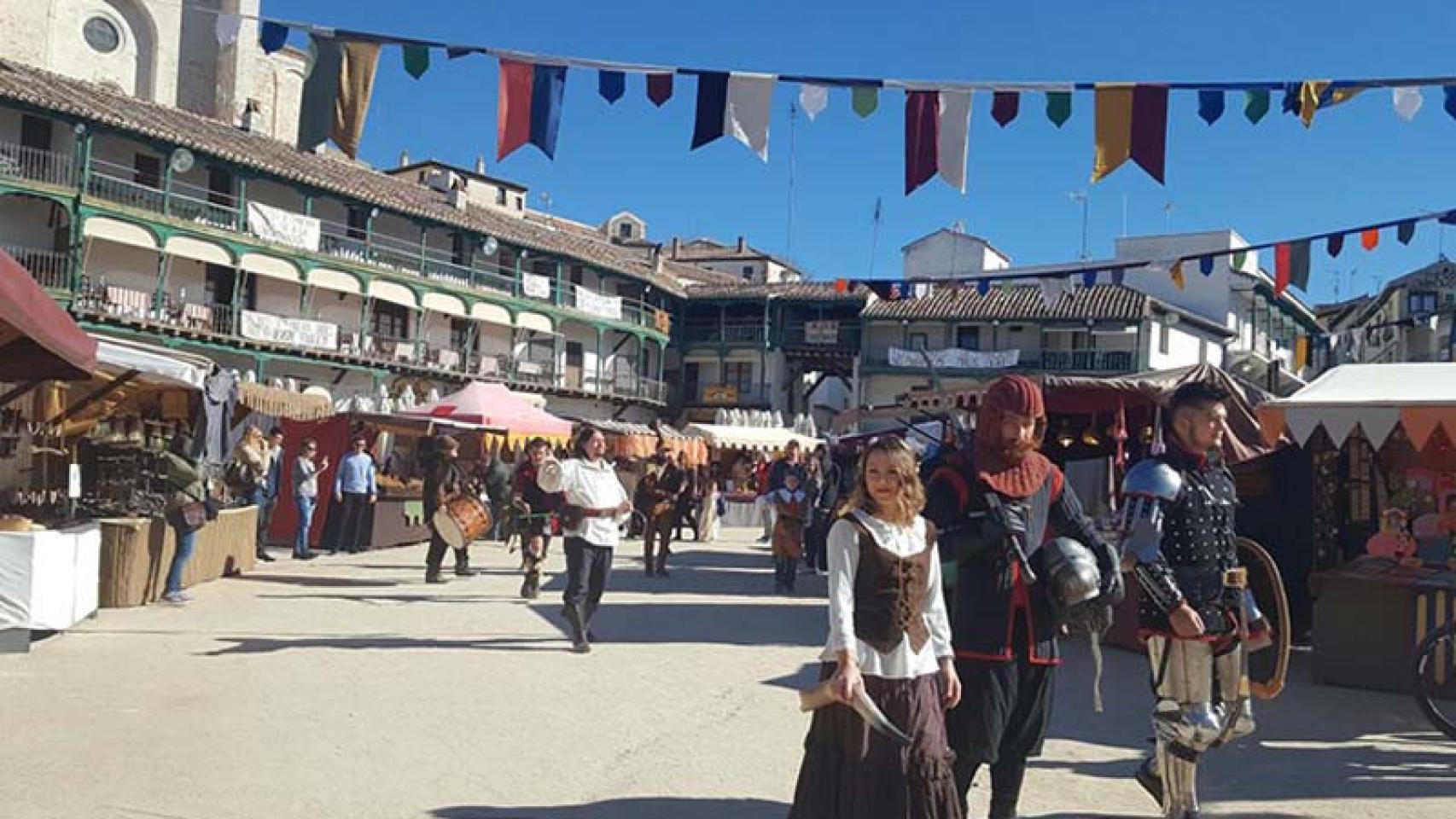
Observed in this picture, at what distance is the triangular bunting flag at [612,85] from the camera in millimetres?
8562

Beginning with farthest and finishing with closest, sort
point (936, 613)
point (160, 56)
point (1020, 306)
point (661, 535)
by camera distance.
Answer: point (160, 56) → point (1020, 306) → point (661, 535) → point (936, 613)

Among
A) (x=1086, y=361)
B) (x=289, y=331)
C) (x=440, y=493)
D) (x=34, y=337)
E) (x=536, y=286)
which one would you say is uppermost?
(x=536, y=286)

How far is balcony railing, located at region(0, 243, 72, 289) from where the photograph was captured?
94.0ft

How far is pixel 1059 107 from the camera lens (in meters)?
8.81

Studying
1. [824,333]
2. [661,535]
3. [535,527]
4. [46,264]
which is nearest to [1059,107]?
[535,527]

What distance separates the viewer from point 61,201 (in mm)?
28516

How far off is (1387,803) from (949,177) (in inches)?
213

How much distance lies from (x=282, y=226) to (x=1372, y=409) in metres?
31.5

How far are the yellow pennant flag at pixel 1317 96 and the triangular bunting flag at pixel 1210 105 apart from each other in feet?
1.98

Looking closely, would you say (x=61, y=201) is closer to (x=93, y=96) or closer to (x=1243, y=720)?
(x=93, y=96)

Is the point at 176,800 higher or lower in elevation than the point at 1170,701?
lower

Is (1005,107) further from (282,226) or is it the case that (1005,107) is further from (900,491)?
(282,226)

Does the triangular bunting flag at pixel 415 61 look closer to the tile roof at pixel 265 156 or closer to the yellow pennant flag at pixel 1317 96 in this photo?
the yellow pennant flag at pixel 1317 96

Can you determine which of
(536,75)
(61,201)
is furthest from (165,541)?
(61,201)
